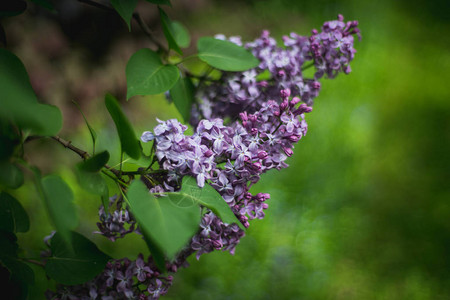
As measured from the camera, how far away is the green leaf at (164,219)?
1.11 ft

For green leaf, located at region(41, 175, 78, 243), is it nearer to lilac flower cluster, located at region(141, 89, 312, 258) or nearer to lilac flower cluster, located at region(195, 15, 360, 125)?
lilac flower cluster, located at region(141, 89, 312, 258)

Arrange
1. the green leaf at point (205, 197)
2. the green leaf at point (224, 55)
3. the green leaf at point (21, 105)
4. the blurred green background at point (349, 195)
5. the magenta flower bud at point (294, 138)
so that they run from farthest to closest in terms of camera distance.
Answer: the blurred green background at point (349, 195), the green leaf at point (224, 55), the magenta flower bud at point (294, 138), the green leaf at point (205, 197), the green leaf at point (21, 105)

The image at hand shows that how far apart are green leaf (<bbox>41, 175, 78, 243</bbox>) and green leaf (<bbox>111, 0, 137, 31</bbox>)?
0.76 ft

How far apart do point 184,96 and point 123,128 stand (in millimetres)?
297

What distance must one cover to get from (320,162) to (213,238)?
1447 mm

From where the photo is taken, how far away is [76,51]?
5.66 feet

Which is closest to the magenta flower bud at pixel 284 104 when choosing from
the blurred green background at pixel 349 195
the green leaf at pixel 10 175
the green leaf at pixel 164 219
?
the green leaf at pixel 164 219

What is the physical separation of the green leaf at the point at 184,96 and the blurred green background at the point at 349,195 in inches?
34.8

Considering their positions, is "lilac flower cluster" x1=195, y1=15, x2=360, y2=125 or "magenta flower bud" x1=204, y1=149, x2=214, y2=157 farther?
"lilac flower cluster" x1=195, y1=15, x2=360, y2=125

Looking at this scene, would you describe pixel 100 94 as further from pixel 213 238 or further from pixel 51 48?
pixel 213 238

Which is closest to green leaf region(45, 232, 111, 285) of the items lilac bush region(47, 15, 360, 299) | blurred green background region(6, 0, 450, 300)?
lilac bush region(47, 15, 360, 299)

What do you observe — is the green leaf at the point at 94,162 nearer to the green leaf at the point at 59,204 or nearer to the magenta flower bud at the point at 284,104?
the green leaf at the point at 59,204

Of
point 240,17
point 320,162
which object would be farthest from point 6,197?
point 240,17

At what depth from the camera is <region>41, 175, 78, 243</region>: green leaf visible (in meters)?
0.32
